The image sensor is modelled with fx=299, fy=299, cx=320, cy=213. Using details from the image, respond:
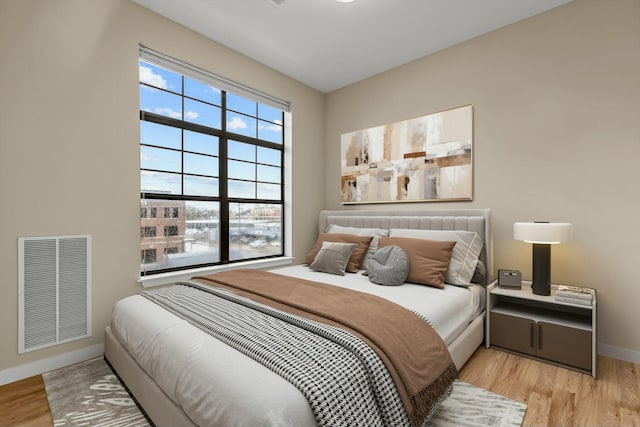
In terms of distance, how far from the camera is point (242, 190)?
3467mm

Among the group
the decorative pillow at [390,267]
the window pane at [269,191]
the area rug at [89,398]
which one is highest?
the window pane at [269,191]

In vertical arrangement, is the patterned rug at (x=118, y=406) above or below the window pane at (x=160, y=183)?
below

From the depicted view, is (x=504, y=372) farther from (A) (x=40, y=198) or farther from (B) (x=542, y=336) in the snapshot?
(A) (x=40, y=198)

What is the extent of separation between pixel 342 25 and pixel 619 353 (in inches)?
138

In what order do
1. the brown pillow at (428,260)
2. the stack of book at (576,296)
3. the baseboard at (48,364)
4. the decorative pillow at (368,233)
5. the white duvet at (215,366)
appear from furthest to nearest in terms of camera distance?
the decorative pillow at (368,233) < the brown pillow at (428,260) < the stack of book at (576,296) < the baseboard at (48,364) < the white duvet at (215,366)

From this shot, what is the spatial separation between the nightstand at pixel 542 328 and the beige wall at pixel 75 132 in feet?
9.99

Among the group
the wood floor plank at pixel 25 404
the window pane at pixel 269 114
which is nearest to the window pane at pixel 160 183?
the window pane at pixel 269 114

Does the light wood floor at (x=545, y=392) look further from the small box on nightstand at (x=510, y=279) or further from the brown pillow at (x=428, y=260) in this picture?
the brown pillow at (x=428, y=260)

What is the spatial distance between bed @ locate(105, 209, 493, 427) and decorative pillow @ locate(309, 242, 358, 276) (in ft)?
0.16

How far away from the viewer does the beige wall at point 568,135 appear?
2236mm

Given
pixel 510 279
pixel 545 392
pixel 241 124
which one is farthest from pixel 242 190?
pixel 545 392

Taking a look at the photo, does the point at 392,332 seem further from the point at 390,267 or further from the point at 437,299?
the point at 390,267

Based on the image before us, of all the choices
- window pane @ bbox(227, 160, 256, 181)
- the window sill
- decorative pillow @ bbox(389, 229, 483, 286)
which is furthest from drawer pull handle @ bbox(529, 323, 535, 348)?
window pane @ bbox(227, 160, 256, 181)

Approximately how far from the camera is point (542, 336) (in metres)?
2.20
